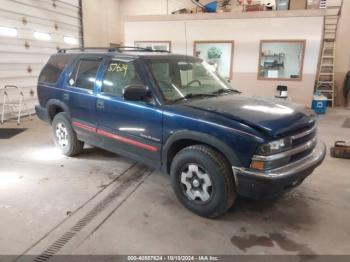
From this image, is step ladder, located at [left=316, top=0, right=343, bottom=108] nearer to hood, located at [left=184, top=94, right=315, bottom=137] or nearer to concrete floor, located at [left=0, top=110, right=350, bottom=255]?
concrete floor, located at [left=0, top=110, right=350, bottom=255]

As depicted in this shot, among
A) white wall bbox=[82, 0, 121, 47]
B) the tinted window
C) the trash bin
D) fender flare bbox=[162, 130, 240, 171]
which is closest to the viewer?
fender flare bbox=[162, 130, 240, 171]

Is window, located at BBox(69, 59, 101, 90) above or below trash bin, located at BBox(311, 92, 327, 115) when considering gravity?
above

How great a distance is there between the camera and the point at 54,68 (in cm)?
457

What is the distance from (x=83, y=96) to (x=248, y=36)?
6305 mm

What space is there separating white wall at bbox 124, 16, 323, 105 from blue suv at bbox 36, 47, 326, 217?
5.34m

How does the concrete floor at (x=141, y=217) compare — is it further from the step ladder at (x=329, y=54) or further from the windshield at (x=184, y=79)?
the step ladder at (x=329, y=54)

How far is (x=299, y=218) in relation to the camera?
2920mm

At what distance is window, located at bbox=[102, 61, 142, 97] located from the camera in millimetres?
3373

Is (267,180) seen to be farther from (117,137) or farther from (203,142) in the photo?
(117,137)

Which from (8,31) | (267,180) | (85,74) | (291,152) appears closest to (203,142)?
(267,180)

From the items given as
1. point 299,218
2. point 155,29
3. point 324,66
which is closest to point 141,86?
point 299,218

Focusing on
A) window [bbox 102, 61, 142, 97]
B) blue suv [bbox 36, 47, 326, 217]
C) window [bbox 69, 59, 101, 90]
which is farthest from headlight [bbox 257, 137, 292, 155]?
window [bbox 69, 59, 101, 90]

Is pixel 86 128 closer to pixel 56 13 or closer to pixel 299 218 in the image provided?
pixel 299 218

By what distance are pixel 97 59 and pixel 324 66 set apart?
29.3ft
